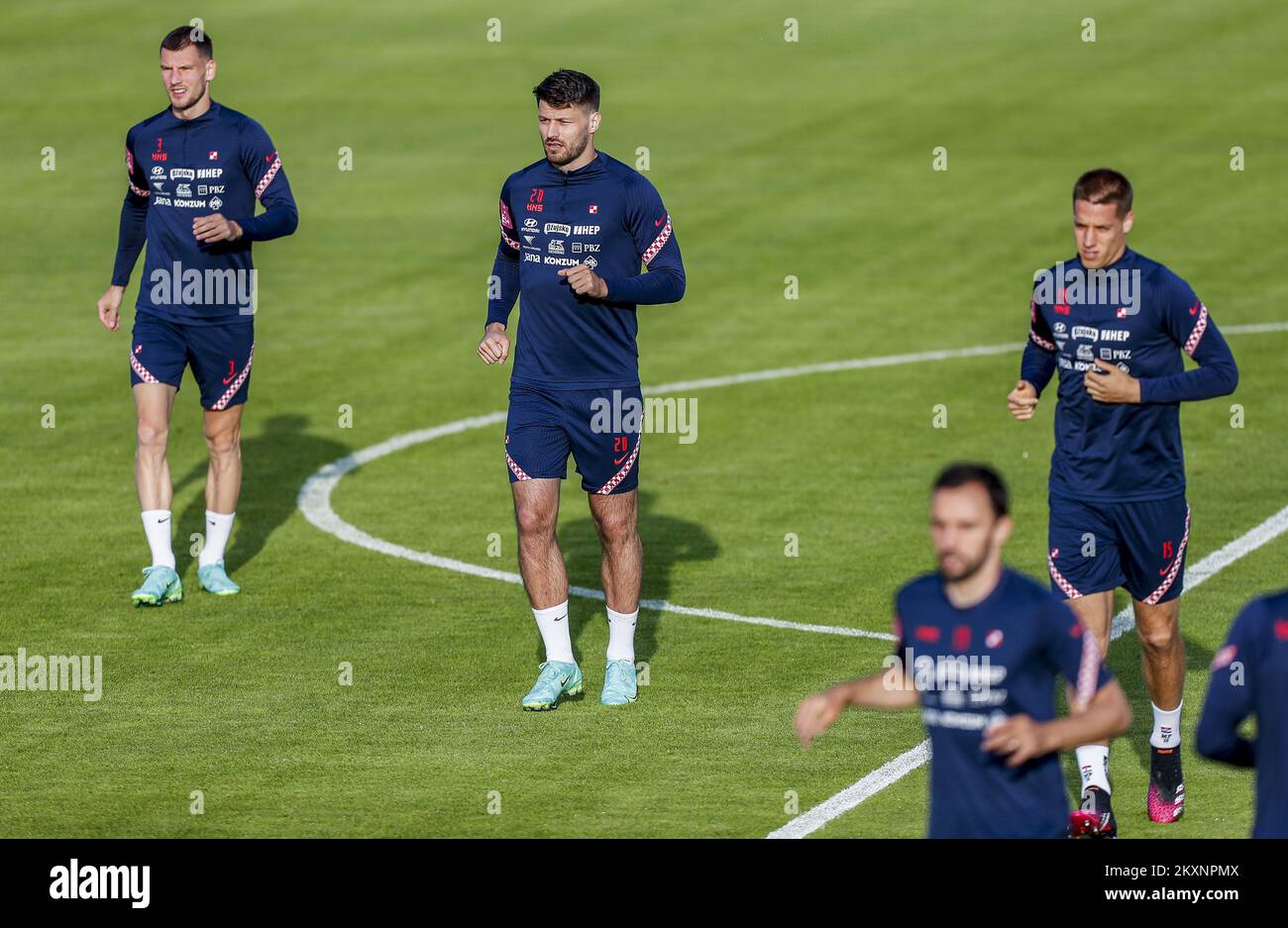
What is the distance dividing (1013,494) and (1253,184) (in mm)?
15156

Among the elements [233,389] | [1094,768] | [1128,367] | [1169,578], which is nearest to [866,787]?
[1094,768]

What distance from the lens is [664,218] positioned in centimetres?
1109


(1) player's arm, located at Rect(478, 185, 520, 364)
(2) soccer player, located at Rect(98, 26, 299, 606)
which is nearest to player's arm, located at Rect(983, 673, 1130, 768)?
(1) player's arm, located at Rect(478, 185, 520, 364)

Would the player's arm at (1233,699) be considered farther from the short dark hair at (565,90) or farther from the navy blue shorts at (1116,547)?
the short dark hair at (565,90)

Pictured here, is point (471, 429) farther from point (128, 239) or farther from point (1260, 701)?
point (1260, 701)

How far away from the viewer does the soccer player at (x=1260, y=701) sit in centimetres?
607

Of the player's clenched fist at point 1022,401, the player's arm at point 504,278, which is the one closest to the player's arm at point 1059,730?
the player's clenched fist at point 1022,401

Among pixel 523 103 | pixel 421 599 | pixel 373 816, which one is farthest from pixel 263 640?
pixel 523 103

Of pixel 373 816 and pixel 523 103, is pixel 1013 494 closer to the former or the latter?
pixel 373 816

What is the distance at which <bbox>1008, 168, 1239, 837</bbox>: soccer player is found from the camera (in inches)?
366

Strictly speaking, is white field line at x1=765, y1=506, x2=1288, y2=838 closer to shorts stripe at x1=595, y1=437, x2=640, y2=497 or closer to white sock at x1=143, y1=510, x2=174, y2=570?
shorts stripe at x1=595, y1=437, x2=640, y2=497

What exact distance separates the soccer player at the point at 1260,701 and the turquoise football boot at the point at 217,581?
8.22 metres

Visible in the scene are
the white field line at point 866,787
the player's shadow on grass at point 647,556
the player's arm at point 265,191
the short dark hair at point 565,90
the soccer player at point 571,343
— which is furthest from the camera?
the player's arm at point 265,191

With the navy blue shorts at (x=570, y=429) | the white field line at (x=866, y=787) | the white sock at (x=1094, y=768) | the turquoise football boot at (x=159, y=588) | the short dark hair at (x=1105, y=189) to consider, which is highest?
the short dark hair at (x=1105, y=189)
